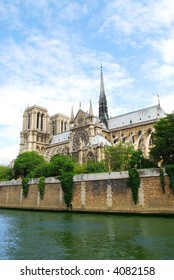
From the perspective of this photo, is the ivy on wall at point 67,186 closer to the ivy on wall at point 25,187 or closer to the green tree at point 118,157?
the ivy on wall at point 25,187

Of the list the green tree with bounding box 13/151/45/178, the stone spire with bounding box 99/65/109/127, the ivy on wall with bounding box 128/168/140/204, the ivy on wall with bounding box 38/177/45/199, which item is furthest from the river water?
the stone spire with bounding box 99/65/109/127

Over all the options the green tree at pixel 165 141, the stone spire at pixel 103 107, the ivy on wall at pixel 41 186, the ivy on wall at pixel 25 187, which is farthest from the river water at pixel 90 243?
the stone spire at pixel 103 107

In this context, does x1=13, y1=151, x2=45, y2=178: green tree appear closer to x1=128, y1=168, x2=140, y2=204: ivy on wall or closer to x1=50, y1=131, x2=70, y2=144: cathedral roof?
x1=128, y1=168, x2=140, y2=204: ivy on wall

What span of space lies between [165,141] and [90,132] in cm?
3538

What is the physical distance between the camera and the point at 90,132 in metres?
62.6

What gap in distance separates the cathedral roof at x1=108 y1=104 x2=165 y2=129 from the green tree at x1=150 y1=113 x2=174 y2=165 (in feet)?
104

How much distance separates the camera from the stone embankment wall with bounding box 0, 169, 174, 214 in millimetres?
24219

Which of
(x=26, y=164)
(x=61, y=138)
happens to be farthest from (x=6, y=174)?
(x=61, y=138)

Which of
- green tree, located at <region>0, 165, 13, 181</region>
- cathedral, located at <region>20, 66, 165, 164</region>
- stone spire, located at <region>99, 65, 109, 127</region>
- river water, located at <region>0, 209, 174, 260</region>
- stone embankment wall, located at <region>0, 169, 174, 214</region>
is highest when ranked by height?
stone spire, located at <region>99, 65, 109, 127</region>

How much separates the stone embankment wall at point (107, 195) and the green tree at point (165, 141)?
12.4ft

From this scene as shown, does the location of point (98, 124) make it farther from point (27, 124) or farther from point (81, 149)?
point (27, 124)

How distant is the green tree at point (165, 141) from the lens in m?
27.8

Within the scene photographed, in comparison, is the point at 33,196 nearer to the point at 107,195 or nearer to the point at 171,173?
the point at 107,195
